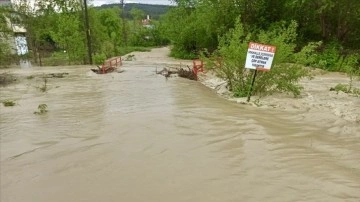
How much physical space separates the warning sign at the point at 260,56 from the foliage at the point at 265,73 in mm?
1195

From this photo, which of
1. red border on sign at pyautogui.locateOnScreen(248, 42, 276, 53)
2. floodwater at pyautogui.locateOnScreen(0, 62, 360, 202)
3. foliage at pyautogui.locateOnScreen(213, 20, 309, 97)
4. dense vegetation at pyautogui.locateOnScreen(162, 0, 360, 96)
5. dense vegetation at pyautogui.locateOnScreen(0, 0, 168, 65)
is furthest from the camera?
dense vegetation at pyautogui.locateOnScreen(0, 0, 168, 65)

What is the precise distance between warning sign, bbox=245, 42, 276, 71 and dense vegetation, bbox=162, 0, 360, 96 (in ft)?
3.92

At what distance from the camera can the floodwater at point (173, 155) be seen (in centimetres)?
A: 484

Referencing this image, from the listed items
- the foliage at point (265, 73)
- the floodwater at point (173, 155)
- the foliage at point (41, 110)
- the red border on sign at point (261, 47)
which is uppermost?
the red border on sign at point (261, 47)

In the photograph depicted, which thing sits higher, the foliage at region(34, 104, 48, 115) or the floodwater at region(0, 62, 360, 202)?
the floodwater at region(0, 62, 360, 202)

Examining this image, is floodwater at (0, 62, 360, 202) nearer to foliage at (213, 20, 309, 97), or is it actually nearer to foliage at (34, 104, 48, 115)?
foliage at (34, 104, 48, 115)

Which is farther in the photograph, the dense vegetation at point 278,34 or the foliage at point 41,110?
the dense vegetation at point 278,34

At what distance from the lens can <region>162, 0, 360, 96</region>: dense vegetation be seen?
11375 millimetres

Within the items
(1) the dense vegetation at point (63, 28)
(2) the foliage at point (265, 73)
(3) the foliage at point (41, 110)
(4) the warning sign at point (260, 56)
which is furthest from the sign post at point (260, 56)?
(1) the dense vegetation at point (63, 28)

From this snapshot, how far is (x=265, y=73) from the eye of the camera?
11.3m

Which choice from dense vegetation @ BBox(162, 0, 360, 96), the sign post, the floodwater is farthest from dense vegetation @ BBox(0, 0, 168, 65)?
the sign post

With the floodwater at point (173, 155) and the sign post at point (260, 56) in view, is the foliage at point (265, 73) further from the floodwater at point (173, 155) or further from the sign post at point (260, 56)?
the floodwater at point (173, 155)

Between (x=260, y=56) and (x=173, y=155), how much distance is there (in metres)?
4.84

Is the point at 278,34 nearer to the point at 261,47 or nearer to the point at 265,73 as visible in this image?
the point at 265,73
